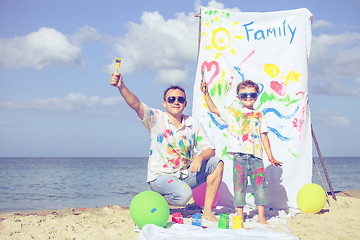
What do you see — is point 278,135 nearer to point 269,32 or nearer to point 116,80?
point 269,32

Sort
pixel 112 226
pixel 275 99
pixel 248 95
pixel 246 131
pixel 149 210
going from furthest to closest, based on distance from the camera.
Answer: pixel 275 99, pixel 248 95, pixel 246 131, pixel 112 226, pixel 149 210

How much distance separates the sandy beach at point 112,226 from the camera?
11.5 ft

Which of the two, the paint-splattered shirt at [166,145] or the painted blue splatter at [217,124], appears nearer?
the paint-splattered shirt at [166,145]

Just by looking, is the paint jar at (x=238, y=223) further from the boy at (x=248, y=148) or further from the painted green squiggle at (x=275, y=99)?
the painted green squiggle at (x=275, y=99)

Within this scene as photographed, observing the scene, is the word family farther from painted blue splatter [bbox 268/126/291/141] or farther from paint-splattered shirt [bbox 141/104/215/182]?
paint-splattered shirt [bbox 141/104/215/182]

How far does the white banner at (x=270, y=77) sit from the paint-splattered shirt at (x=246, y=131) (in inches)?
39.8

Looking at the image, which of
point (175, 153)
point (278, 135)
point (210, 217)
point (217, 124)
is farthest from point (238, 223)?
point (217, 124)

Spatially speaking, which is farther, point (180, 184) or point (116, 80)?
point (180, 184)

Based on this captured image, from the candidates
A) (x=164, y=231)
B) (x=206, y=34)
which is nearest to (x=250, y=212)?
(x=164, y=231)

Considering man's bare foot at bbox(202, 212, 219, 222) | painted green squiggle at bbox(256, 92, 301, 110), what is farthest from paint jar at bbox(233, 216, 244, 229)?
painted green squiggle at bbox(256, 92, 301, 110)

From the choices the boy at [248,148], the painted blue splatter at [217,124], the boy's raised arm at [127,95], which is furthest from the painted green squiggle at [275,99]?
the boy's raised arm at [127,95]

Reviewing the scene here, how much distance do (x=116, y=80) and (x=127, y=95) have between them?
0.68 ft

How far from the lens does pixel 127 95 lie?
3.78 m

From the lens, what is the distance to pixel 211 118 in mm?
5477
